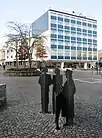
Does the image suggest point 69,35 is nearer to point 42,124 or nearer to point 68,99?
point 68,99

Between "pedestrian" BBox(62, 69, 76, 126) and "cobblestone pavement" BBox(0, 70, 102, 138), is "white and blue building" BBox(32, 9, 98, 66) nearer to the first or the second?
"cobblestone pavement" BBox(0, 70, 102, 138)

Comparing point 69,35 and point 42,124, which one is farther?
point 69,35

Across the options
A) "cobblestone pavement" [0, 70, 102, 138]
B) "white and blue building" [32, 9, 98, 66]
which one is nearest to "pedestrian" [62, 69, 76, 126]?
"cobblestone pavement" [0, 70, 102, 138]

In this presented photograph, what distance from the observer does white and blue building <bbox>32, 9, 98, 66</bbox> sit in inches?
3755

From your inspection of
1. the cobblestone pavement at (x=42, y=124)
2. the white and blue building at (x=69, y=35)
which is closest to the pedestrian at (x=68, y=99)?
the cobblestone pavement at (x=42, y=124)

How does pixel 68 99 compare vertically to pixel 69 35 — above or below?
below

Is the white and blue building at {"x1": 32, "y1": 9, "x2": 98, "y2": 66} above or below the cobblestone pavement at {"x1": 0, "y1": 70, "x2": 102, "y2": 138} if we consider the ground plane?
above

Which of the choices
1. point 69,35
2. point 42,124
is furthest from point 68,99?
point 69,35

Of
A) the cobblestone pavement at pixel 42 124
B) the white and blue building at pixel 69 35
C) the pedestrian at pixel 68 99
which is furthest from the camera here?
the white and blue building at pixel 69 35

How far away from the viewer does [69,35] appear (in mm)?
101000

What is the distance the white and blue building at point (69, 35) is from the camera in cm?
9538

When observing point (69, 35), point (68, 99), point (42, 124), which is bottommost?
point (42, 124)

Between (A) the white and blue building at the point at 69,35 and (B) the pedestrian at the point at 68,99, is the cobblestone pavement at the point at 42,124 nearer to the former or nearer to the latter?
(B) the pedestrian at the point at 68,99

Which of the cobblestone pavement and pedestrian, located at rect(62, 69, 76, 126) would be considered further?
pedestrian, located at rect(62, 69, 76, 126)
